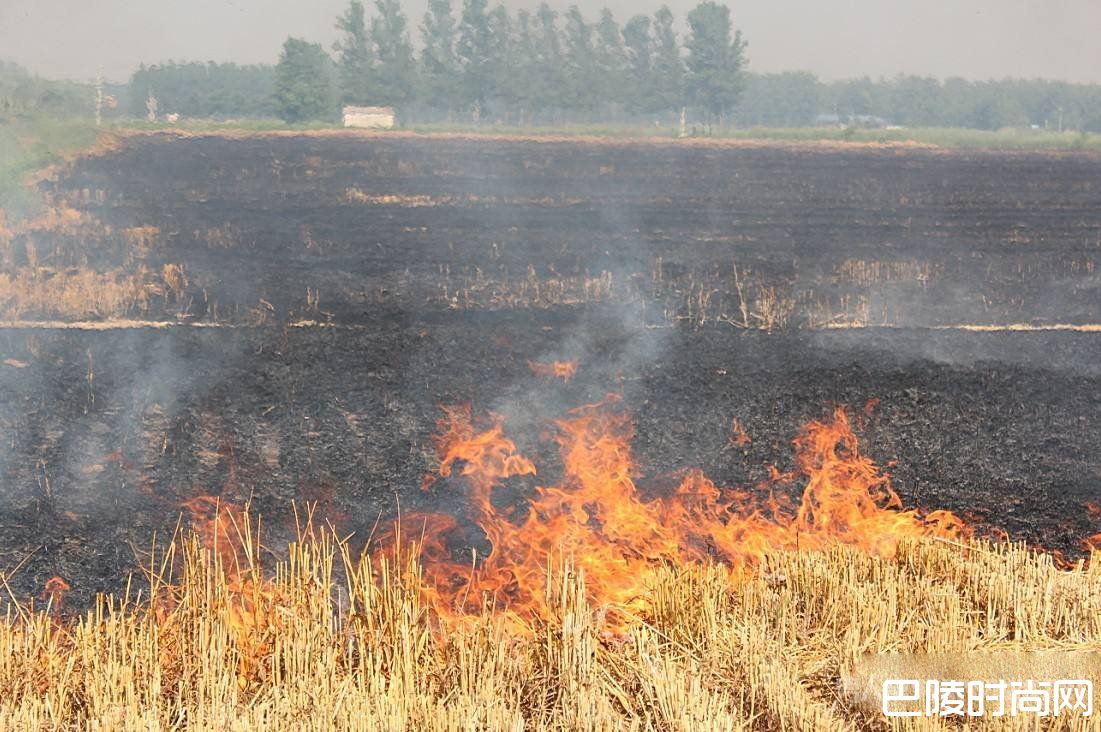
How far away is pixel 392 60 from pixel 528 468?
3456 inches

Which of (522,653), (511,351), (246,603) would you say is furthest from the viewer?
(511,351)

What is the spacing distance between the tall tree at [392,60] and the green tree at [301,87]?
8.21 metres

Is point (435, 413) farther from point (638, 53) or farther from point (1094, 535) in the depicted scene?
point (638, 53)

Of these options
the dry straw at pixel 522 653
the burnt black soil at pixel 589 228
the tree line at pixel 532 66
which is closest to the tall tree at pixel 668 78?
the tree line at pixel 532 66

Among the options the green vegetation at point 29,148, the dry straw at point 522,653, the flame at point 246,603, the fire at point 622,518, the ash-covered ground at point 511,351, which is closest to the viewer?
the dry straw at point 522,653

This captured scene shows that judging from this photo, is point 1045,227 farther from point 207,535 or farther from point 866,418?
point 207,535

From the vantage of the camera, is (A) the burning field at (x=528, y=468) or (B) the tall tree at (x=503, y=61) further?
(B) the tall tree at (x=503, y=61)

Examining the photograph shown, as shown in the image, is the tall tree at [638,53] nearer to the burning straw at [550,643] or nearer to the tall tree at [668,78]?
the tall tree at [668,78]

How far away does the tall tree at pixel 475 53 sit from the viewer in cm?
9650

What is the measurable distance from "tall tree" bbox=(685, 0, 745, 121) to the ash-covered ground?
59.8 m

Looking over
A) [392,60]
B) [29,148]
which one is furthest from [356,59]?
[29,148]

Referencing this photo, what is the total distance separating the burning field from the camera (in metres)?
6.75

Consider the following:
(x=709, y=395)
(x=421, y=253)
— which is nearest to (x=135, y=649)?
(x=709, y=395)

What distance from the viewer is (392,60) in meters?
95.7
